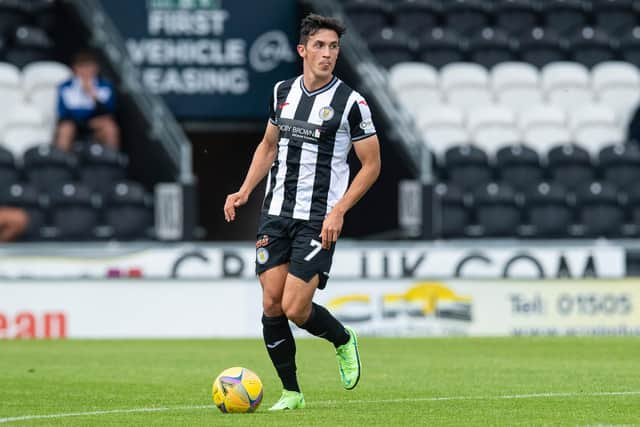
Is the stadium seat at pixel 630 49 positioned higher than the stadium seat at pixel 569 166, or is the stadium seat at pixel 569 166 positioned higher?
the stadium seat at pixel 630 49

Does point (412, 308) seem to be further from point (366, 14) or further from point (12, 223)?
point (366, 14)

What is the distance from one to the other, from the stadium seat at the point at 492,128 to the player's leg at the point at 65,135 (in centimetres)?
585

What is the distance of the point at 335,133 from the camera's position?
8.14 meters

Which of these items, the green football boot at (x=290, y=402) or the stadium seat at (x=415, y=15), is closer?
the green football boot at (x=290, y=402)

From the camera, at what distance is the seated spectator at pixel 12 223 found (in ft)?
58.1

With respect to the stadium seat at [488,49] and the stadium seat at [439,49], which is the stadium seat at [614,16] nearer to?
the stadium seat at [488,49]

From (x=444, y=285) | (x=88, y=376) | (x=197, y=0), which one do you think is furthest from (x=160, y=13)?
(x=88, y=376)

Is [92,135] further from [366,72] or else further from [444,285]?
[444,285]

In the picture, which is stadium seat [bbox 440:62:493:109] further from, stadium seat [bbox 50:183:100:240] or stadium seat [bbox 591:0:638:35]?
stadium seat [bbox 50:183:100:240]

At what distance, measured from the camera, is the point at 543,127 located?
834 inches

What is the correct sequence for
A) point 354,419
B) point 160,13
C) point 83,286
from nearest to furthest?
point 354,419 → point 83,286 → point 160,13

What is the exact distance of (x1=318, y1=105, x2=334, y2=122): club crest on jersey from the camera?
8.10 meters

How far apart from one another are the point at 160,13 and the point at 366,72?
13.5ft

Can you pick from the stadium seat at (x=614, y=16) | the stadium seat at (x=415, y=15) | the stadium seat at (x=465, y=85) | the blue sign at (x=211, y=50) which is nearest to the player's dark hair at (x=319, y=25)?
the stadium seat at (x=465, y=85)
